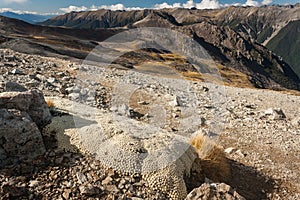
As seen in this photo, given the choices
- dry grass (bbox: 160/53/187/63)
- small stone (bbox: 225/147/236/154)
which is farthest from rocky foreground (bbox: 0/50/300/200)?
dry grass (bbox: 160/53/187/63)

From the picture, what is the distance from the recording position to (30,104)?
10398mm

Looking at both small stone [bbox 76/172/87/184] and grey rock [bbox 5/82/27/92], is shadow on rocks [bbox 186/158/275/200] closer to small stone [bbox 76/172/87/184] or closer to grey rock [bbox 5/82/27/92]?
Answer: small stone [bbox 76/172/87/184]

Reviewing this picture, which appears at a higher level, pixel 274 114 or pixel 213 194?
pixel 213 194

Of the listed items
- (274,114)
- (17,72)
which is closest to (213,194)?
(274,114)

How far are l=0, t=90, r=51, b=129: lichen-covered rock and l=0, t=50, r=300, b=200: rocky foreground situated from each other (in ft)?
0.10

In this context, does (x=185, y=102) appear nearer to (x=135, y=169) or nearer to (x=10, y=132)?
(x=135, y=169)

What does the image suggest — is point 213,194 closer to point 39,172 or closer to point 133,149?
point 133,149

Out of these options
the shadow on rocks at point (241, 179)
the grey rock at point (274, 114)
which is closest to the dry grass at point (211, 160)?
the shadow on rocks at point (241, 179)

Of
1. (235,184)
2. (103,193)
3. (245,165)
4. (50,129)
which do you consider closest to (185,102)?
(245,165)

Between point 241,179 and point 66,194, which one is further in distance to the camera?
point 241,179

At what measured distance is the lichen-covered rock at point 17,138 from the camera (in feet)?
28.0

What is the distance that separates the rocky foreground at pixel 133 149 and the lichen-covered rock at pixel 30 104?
0.03 meters

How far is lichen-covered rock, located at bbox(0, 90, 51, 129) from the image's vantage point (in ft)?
32.1

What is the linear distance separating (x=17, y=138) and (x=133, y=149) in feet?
10.3
